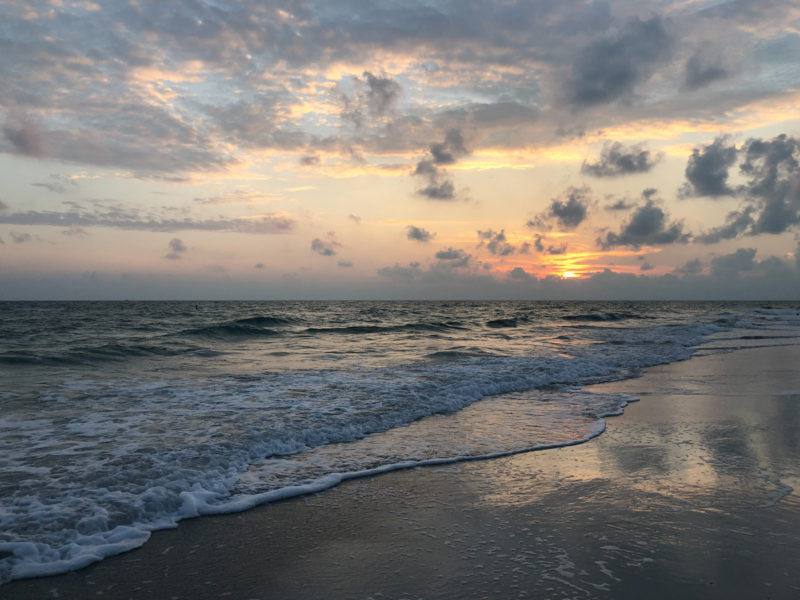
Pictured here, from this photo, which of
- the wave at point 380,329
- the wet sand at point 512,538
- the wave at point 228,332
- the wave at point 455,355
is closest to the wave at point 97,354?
the wave at point 228,332

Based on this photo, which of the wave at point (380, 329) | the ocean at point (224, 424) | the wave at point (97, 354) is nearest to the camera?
the ocean at point (224, 424)

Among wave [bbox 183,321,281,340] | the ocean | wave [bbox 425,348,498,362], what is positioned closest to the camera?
the ocean

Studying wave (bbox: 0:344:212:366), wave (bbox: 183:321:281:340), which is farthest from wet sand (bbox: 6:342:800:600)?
wave (bbox: 183:321:281:340)

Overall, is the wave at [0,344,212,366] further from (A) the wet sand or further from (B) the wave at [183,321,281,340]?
(A) the wet sand

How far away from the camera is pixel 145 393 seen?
39.9 ft

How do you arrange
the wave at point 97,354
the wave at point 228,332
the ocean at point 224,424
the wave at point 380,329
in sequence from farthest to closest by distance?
the wave at point 380,329 → the wave at point 228,332 → the wave at point 97,354 → the ocean at point 224,424

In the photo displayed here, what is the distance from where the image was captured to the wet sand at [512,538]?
4.10 m

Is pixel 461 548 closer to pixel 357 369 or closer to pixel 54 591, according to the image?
pixel 54 591

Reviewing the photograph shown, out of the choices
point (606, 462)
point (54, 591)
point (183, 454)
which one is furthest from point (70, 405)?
point (606, 462)

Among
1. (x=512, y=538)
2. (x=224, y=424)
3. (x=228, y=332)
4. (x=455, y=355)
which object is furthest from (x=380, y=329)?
(x=512, y=538)

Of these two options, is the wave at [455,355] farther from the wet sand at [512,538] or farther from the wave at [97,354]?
the wet sand at [512,538]

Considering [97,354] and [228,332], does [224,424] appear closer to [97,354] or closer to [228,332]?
[97,354]

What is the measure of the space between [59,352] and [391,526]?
18621 millimetres

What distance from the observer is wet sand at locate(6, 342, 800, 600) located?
13.4 ft
